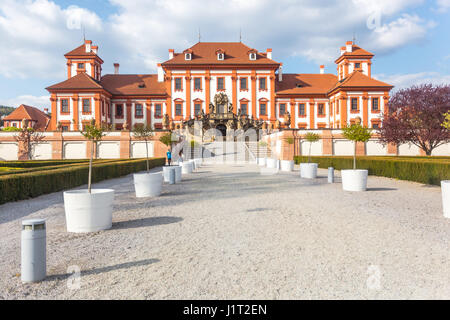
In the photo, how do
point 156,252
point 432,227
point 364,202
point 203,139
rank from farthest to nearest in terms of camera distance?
1. point 203,139
2. point 364,202
3. point 432,227
4. point 156,252

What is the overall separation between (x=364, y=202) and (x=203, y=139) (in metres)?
34.9

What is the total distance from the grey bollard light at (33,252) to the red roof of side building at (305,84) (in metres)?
46.5

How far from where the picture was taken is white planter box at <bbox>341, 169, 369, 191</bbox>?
1050cm

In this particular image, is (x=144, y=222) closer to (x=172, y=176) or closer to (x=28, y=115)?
(x=172, y=176)

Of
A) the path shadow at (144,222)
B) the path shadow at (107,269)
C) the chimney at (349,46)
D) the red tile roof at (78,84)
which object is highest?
the chimney at (349,46)

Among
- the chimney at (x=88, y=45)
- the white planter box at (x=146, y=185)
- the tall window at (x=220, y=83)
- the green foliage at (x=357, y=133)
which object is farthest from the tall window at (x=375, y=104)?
the white planter box at (x=146, y=185)

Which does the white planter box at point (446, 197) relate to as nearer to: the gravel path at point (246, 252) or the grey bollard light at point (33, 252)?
the gravel path at point (246, 252)

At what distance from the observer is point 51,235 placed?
212 inches

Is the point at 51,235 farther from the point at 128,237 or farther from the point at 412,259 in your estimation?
the point at 412,259

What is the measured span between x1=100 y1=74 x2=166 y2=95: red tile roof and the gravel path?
4254 cm

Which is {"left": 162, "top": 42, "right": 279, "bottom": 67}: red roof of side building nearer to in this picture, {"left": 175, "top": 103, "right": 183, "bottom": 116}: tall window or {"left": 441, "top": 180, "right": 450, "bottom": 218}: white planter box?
{"left": 175, "top": 103, "right": 183, "bottom": 116}: tall window

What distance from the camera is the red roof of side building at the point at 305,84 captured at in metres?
48.7
